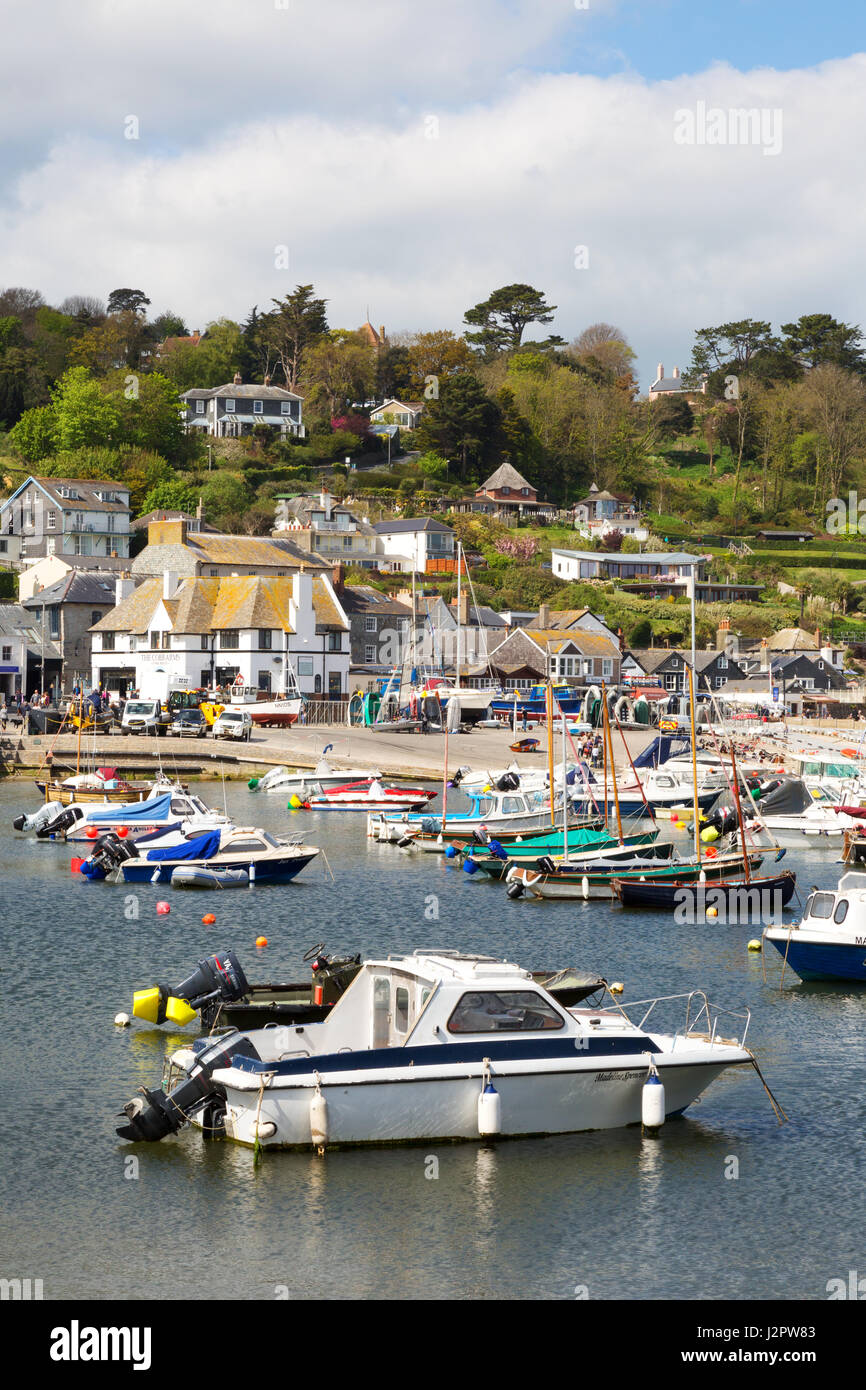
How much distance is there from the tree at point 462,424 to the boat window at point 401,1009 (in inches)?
5179

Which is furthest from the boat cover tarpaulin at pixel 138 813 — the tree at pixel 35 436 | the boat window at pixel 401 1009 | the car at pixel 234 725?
the tree at pixel 35 436

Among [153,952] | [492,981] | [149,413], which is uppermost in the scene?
[149,413]

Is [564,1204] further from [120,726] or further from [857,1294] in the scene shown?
[120,726]

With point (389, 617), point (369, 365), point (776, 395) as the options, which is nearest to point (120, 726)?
point (389, 617)

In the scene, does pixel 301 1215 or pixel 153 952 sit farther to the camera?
pixel 153 952

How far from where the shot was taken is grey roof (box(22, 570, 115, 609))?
332 ft

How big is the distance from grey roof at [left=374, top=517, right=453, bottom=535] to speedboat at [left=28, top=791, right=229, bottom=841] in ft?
251

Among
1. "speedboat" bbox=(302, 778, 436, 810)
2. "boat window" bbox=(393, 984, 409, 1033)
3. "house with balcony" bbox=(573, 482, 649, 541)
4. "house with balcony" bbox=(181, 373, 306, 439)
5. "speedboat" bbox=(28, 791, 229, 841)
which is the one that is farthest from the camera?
"house with balcony" bbox=(573, 482, 649, 541)

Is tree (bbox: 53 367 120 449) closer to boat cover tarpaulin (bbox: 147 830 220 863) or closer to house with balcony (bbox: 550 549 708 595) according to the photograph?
house with balcony (bbox: 550 549 708 595)

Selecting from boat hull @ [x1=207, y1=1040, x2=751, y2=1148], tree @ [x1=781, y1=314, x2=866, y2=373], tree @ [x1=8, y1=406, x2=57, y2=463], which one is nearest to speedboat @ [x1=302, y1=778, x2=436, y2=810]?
boat hull @ [x1=207, y1=1040, x2=751, y2=1148]

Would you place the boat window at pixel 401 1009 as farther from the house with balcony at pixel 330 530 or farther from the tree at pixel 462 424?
the tree at pixel 462 424

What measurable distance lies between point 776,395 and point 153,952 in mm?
148422

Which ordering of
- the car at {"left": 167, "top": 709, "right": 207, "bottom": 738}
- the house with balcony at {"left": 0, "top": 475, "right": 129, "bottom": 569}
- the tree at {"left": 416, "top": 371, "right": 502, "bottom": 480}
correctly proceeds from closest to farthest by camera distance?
the car at {"left": 167, "top": 709, "right": 207, "bottom": 738} < the house with balcony at {"left": 0, "top": 475, "right": 129, "bottom": 569} < the tree at {"left": 416, "top": 371, "right": 502, "bottom": 480}
